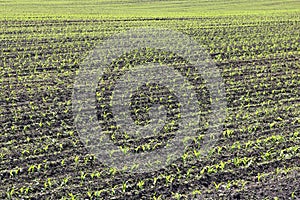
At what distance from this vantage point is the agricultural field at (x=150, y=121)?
7570 millimetres

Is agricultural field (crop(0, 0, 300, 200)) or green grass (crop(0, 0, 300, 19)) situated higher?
agricultural field (crop(0, 0, 300, 200))

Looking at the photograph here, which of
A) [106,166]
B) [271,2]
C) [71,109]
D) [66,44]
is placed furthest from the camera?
[271,2]

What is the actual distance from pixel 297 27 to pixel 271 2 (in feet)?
54.7

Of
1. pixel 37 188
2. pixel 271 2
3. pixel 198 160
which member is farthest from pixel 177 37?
pixel 271 2

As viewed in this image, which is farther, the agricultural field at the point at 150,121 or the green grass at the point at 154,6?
the green grass at the point at 154,6

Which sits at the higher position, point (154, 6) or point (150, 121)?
point (150, 121)

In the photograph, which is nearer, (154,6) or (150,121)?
(150,121)

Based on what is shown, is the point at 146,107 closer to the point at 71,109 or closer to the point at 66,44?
the point at 71,109

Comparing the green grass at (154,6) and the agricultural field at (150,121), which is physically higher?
the agricultural field at (150,121)

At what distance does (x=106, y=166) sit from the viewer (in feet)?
26.7

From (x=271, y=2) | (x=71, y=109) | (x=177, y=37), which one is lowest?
(x=271, y=2)

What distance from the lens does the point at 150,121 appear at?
10234 millimetres

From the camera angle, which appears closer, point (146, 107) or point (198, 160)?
point (198, 160)

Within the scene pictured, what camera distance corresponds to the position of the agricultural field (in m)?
7.57
